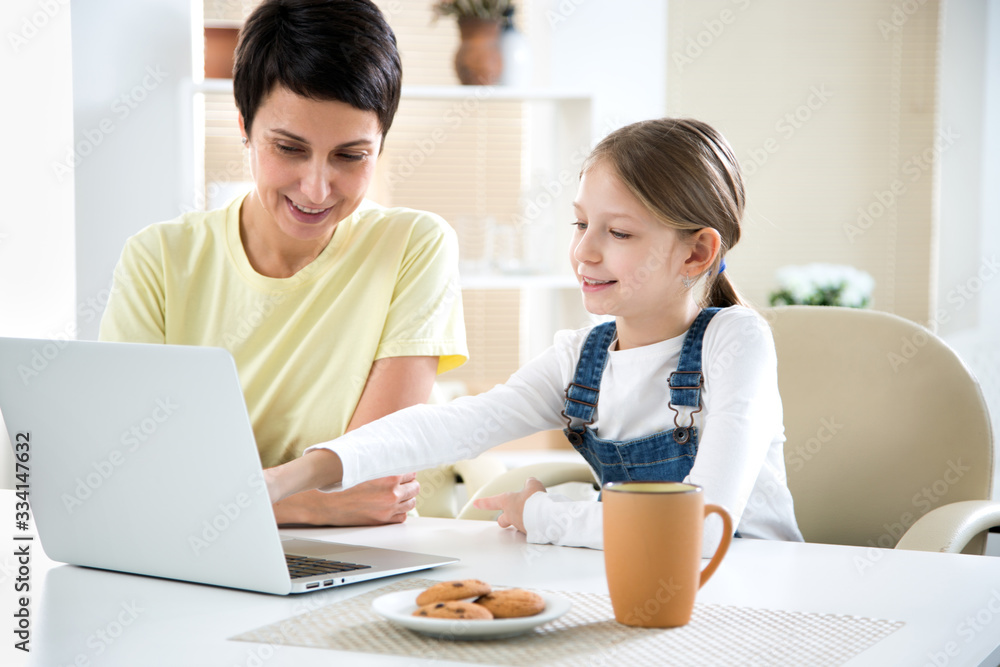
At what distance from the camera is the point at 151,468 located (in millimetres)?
841

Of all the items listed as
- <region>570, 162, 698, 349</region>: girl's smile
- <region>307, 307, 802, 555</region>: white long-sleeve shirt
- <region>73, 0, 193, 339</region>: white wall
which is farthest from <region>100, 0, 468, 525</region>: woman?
<region>73, 0, 193, 339</region>: white wall

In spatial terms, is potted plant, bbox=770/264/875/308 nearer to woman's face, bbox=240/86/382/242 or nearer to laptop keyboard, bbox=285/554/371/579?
woman's face, bbox=240/86/382/242

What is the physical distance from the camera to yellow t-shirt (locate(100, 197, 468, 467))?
140 cm

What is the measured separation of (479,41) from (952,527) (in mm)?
1993

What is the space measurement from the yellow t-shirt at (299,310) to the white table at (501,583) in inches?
14.0

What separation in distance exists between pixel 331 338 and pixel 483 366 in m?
2.26

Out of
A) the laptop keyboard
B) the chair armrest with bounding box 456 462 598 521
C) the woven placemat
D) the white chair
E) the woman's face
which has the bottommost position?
the white chair

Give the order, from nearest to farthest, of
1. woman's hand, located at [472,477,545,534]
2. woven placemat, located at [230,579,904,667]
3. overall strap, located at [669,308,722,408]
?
woven placemat, located at [230,579,904,667] < woman's hand, located at [472,477,545,534] < overall strap, located at [669,308,722,408]

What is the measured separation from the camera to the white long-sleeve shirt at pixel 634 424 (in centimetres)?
105

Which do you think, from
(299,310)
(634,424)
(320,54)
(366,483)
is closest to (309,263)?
(299,310)

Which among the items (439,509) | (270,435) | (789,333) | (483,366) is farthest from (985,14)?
(270,435)
